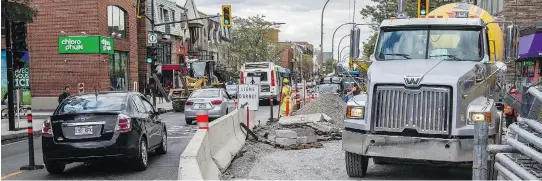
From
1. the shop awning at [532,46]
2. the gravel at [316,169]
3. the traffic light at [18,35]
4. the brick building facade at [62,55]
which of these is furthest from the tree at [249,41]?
the gravel at [316,169]

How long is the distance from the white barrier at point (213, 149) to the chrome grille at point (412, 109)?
97.7 inches

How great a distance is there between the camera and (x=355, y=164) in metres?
8.93

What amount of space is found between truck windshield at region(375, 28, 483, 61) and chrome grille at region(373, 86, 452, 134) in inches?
59.1

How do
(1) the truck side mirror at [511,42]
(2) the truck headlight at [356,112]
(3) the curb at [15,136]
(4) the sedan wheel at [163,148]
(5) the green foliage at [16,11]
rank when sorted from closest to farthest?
(2) the truck headlight at [356,112] < (1) the truck side mirror at [511,42] < (4) the sedan wheel at [163,148] < (5) the green foliage at [16,11] < (3) the curb at [15,136]

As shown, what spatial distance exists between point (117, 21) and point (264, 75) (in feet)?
32.2

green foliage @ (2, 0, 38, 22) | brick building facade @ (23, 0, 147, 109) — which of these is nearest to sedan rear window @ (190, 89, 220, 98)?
green foliage @ (2, 0, 38, 22)

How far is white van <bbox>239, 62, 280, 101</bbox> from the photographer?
122 feet

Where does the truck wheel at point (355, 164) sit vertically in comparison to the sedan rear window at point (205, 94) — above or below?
below

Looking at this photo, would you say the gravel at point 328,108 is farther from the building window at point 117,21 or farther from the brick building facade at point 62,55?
the building window at point 117,21

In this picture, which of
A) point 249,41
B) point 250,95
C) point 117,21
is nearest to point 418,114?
point 250,95

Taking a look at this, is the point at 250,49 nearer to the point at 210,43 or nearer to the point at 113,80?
the point at 210,43

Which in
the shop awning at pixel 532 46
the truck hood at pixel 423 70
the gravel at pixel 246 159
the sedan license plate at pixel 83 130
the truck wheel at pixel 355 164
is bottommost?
the gravel at pixel 246 159

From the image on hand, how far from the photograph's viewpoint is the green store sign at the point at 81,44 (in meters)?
32.9

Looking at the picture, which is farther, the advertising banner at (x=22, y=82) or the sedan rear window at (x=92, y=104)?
the advertising banner at (x=22, y=82)
